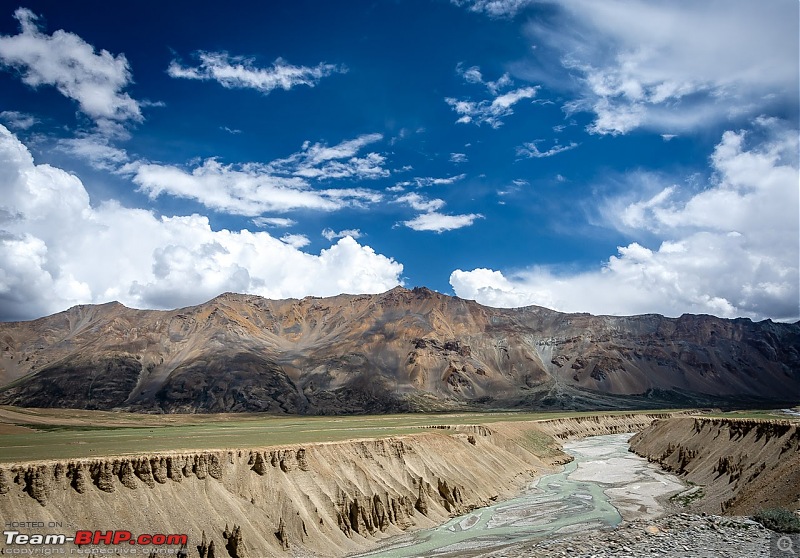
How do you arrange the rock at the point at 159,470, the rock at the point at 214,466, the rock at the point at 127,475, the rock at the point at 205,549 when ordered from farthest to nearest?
1. the rock at the point at 214,466
2. the rock at the point at 159,470
3. the rock at the point at 127,475
4. the rock at the point at 205,549

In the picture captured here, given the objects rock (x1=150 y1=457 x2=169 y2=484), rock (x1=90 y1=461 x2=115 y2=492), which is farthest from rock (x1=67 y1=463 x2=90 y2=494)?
rock (x1=150 y1=457 x2=169 y2=484)

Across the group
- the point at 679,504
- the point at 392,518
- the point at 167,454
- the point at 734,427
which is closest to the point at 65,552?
the point at 167,454

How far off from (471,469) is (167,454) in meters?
40.1

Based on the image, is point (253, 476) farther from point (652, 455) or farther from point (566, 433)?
point (566, 433)

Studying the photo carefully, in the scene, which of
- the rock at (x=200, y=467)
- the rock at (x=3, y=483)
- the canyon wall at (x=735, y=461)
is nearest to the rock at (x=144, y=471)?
the rock at (x=200, y=467)

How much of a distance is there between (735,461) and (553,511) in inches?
1051

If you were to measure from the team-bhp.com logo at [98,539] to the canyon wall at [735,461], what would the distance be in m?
42.1

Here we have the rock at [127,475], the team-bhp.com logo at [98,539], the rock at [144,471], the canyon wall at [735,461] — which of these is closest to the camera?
the team-bhp.com logo at [98,539]

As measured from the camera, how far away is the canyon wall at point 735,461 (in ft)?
150

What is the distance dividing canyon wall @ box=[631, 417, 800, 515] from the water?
419 centimetres

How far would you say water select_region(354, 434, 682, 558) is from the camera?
154 ft

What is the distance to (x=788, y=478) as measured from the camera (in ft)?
149

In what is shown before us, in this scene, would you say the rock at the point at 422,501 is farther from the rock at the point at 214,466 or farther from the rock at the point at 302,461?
the rock at the point at 214,466

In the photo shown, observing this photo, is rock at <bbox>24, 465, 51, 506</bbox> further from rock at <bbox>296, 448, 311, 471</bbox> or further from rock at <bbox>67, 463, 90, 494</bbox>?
rock at <bbox>296, 448, 311, 471</bbox>
